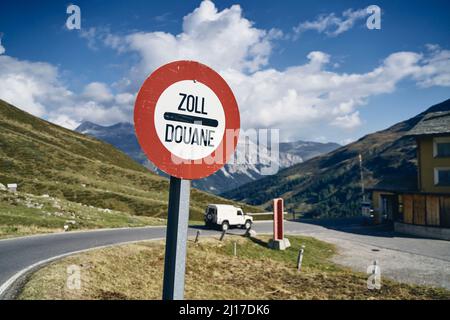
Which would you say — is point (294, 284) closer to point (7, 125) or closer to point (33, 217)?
point (33, 217)

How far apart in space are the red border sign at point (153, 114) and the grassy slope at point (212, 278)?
26.8ft

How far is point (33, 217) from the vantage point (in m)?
24.4

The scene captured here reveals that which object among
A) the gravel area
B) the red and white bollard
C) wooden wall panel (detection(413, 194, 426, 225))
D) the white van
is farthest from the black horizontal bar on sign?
wooden wall panel (detection(413, 194, 426, 225))

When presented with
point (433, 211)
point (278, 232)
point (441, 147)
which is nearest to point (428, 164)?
point (441, 147)

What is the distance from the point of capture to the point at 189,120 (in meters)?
2.43

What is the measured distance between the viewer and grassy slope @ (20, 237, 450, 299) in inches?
410

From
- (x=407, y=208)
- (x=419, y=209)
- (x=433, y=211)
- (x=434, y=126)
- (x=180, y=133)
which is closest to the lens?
(x=180, y=133)

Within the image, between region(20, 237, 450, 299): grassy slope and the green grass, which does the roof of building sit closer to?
region(20, 237, 450, 299): grassy slope

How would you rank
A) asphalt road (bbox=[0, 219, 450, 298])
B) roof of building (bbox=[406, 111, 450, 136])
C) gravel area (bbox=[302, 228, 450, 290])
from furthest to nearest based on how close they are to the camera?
roof of building (bbox=[406, 111, 450, 136]) < gravel area (bbox=[302, 228, 450, 290]) < asphalt road (bbox=[0, 219, 450, 298])

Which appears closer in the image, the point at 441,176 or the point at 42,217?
the point at 42,217

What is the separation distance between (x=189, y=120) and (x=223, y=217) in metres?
28.2

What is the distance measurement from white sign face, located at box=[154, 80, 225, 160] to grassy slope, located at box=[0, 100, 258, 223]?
49872mm

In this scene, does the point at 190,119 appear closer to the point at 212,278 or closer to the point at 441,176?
the point at 212,278
